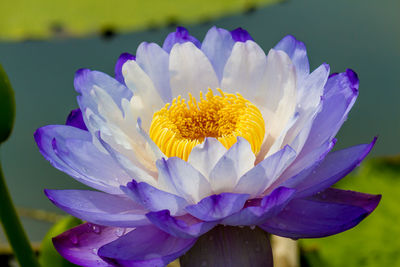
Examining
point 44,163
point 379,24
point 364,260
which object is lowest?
point 364,260

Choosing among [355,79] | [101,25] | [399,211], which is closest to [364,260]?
[399,211]

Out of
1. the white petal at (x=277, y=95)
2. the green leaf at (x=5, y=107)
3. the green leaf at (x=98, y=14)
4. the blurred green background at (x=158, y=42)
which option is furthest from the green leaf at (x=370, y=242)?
the green leaf at (x=98, y=14)

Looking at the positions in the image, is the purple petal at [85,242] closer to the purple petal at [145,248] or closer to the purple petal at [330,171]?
the purple petal at [145,248]

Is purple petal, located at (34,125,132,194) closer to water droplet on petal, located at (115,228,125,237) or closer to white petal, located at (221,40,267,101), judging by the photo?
water droplet on petal, located at (115,228,125,237)

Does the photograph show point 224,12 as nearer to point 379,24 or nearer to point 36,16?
point 379,24

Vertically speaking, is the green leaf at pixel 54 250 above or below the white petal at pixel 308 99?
below
